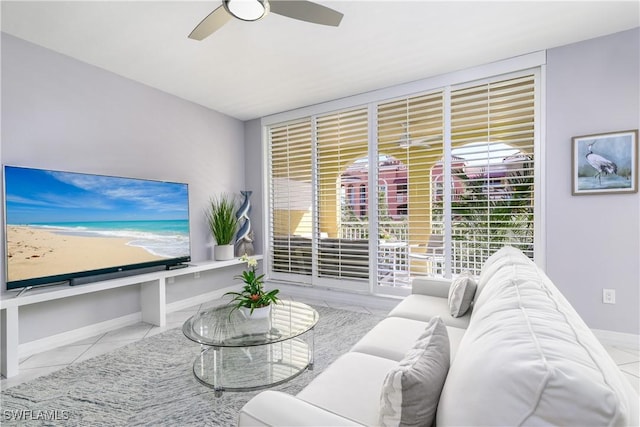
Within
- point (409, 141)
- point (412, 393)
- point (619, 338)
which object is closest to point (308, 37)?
point (409, 141)

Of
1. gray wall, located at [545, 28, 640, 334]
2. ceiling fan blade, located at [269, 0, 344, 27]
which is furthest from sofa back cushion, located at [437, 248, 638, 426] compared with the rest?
gray wall, located at [545, 28, 640, 334]

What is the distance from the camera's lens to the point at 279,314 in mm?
2436

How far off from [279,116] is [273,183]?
1002 mm

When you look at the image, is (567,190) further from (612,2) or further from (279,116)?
(279,116)

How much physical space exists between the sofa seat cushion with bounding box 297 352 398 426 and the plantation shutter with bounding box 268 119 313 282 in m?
2.98

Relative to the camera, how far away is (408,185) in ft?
11.9

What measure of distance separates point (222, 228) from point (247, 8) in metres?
2.86

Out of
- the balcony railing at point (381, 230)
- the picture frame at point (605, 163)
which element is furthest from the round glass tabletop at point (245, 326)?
the picture frame at point (605, 163)

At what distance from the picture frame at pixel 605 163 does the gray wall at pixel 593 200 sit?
0.19 feet

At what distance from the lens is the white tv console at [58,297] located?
225cm

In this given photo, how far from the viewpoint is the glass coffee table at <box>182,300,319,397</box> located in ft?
6.47

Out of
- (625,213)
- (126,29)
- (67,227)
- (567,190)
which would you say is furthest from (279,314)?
(625,213)

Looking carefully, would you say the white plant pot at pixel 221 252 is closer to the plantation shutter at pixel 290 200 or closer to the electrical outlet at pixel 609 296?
the plantation shutter at pixel 290 200

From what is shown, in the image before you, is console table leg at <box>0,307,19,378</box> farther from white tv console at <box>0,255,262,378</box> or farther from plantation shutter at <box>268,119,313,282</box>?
plantation shutter at <box>268,119,313,282</box>
